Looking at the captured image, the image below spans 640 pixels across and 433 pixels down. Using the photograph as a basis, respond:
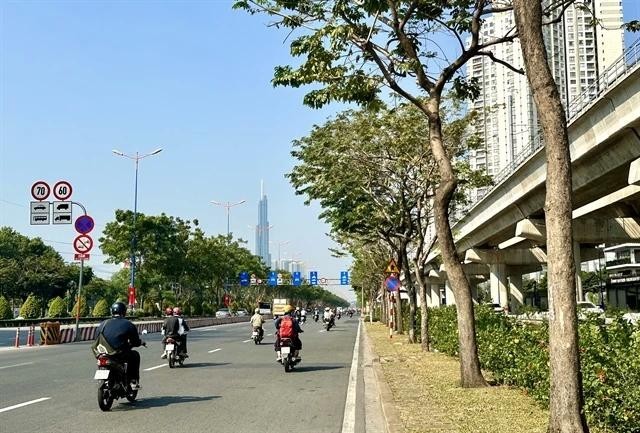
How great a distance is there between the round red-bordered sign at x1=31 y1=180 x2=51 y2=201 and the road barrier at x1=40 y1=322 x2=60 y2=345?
5.65 meters

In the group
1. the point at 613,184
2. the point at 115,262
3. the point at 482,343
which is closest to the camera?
the point at 482,343

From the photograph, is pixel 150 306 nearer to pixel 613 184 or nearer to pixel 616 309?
pixel 613 184

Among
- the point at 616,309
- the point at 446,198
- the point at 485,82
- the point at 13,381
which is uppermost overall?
the point at 485,82

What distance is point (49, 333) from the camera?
98.3ft

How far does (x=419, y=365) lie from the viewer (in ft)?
52.7

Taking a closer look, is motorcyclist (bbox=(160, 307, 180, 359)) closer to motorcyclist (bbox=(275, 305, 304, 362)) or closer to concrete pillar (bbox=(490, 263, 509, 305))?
motorcyclist (bbox=(275, 305, 304, 362))

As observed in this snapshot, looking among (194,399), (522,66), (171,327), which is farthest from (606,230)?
(194,399)

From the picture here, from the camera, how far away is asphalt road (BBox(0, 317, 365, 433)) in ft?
29.8

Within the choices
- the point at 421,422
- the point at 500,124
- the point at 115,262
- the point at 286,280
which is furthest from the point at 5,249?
the point at 421,422

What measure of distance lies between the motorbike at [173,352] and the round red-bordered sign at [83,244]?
15480mm

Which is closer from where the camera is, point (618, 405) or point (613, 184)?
point (618, 405)

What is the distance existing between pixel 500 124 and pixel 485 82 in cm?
556

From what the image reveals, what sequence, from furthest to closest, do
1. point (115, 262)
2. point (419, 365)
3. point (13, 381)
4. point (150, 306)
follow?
point (150, 306) → point (115, 262) → point (419, 365) → point (13, 381)

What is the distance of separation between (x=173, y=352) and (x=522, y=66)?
10.8 m
